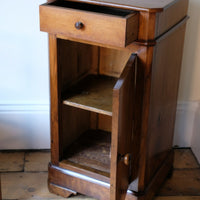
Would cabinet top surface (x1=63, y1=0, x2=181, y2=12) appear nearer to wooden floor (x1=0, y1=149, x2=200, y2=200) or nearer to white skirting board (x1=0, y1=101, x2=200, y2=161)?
white skirting board (x1=0, y1=101, x2=200, y2=161)

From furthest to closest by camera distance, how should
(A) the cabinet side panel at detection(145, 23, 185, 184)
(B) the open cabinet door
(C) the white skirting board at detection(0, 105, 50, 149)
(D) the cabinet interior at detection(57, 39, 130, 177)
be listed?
(C) the white skirting board at detection(0, 105, 50, 149), (D) the cabinet interior at detection(57, 39, 130, 177), (A) the cabinet side panel at detection(145, 23, 185, 184), (B) the open cabinet door

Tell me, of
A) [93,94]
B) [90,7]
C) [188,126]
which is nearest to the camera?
[90,7]

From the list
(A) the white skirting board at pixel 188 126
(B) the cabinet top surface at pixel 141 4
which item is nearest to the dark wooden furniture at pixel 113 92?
(B) the cabinet top surface at pixel 141 4

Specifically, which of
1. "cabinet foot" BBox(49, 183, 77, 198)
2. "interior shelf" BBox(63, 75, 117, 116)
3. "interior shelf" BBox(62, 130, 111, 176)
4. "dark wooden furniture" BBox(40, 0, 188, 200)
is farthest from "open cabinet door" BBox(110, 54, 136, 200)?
"cabinet foot" BBox(49, 183, 77, 198)

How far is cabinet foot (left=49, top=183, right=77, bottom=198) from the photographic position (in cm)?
158

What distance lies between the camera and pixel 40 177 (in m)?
1.72

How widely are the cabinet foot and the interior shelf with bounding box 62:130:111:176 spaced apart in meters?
0.12

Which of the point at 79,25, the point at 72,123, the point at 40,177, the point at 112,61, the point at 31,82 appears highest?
the point at 79,25

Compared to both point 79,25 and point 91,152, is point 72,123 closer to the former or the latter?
point 91,152

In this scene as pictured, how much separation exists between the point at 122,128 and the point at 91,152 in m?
0.47

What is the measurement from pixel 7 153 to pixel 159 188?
75 cm

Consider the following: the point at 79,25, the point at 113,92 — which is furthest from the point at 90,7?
the point at 113,92

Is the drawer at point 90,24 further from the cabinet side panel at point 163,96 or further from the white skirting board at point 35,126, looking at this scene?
the white skirting board at point 35,126

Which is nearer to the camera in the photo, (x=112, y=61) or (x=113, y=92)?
(x=113, y=92)
